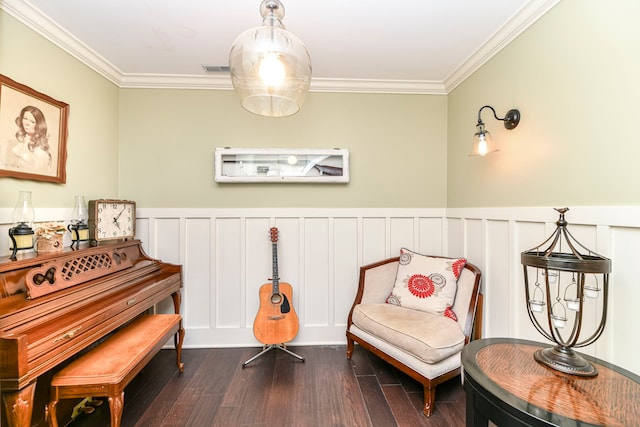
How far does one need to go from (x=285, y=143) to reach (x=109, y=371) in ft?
6.46

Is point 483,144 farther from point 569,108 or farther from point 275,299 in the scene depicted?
point 275,299

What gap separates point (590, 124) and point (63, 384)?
108 inches

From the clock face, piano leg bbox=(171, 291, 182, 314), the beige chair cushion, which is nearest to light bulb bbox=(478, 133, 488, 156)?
the beige chair cushion

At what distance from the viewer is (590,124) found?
1.31 metres

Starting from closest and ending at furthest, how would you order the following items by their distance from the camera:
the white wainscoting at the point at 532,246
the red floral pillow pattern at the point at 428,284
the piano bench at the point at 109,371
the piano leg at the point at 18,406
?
the piano leg at the point at 18,406 → the white wainscoting at the point at 532,246 → the piano bench at the point at 109,371 → the red floral pillow pattern at the point at 428,284

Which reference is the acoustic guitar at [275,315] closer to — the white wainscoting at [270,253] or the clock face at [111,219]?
the white wainscoting at [270,253]

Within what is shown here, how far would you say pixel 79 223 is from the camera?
6.10 ft

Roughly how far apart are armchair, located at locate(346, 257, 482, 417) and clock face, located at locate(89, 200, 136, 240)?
1920 millimetres

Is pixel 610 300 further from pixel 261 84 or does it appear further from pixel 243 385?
pixel 243 385

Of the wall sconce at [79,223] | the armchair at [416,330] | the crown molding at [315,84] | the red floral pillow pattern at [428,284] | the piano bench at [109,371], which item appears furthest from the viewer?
the crown molding at [315,84]

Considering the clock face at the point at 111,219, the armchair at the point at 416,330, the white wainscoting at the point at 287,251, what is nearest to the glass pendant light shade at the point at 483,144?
the white wainscoting at the point at 287,251

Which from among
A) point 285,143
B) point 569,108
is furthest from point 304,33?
point 569,108

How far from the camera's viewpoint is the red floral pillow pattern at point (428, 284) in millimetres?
2047

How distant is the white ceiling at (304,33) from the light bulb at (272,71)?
717mm
